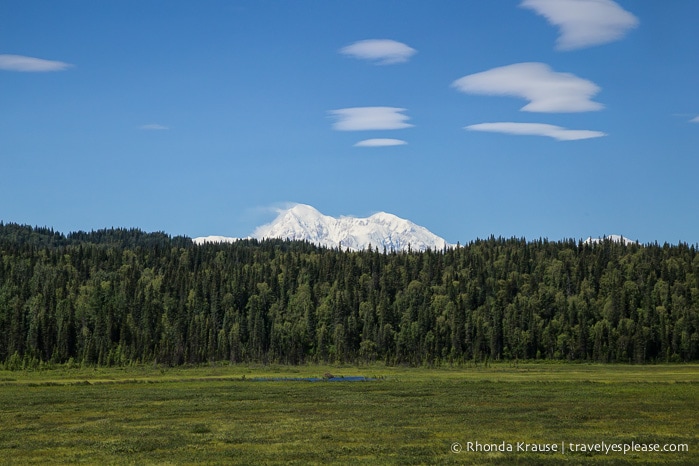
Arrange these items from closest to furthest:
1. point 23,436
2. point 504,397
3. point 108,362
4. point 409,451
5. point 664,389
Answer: point 409,451
point 23,436
point 504,397
point 664,389
point 108,362

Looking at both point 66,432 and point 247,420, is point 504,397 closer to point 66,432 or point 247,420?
point 247,420

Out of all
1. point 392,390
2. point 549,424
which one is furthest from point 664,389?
point 549,424

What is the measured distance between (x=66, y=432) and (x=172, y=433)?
27.8 feet

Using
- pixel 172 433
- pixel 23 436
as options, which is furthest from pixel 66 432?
pixel 172 433

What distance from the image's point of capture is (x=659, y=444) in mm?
54906

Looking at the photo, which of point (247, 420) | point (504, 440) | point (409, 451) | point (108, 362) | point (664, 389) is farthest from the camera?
point (108, 362)

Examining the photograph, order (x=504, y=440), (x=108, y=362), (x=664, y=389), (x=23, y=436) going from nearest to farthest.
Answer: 1. (x=504, y=440)
2. (x=23, y=436)
3. (x=664, y=389)
4. (x=108, y=362)

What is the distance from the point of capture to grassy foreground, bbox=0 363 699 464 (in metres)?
52.3

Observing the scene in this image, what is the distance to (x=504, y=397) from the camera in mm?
91750

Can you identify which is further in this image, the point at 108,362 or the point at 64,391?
the point at 108,362

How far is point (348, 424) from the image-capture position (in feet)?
220

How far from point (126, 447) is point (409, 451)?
18676mm

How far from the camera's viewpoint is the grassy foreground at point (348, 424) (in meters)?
52.3

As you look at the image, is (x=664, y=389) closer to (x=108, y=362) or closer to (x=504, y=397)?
(x=504, y=397)
